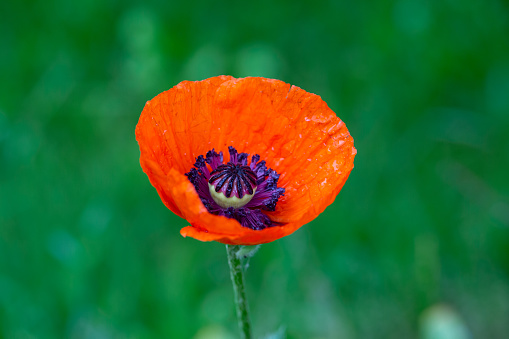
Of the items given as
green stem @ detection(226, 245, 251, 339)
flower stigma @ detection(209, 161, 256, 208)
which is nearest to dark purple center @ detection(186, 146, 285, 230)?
flower stigma @ detection(209, 161, 256, 208)

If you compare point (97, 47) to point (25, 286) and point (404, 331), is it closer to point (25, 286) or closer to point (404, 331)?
point (25, 286)

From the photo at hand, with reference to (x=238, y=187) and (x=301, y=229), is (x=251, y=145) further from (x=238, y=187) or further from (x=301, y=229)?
(x=301, y=229)

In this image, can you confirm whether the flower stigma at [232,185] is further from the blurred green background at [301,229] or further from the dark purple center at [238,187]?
the blurred green background at [301,229]

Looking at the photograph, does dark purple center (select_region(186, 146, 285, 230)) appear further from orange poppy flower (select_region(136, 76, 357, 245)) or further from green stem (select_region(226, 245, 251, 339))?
green stem (select_region(226, 245, 251, 339))

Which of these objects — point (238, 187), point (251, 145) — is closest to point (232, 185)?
point (238, 187)

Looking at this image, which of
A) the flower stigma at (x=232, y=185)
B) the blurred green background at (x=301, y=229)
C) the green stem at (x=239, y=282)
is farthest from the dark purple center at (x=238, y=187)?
the blurred green background at (x=301, y=229)

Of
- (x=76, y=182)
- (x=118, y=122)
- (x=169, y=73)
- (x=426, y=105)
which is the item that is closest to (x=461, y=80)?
(x=426, y=105)
